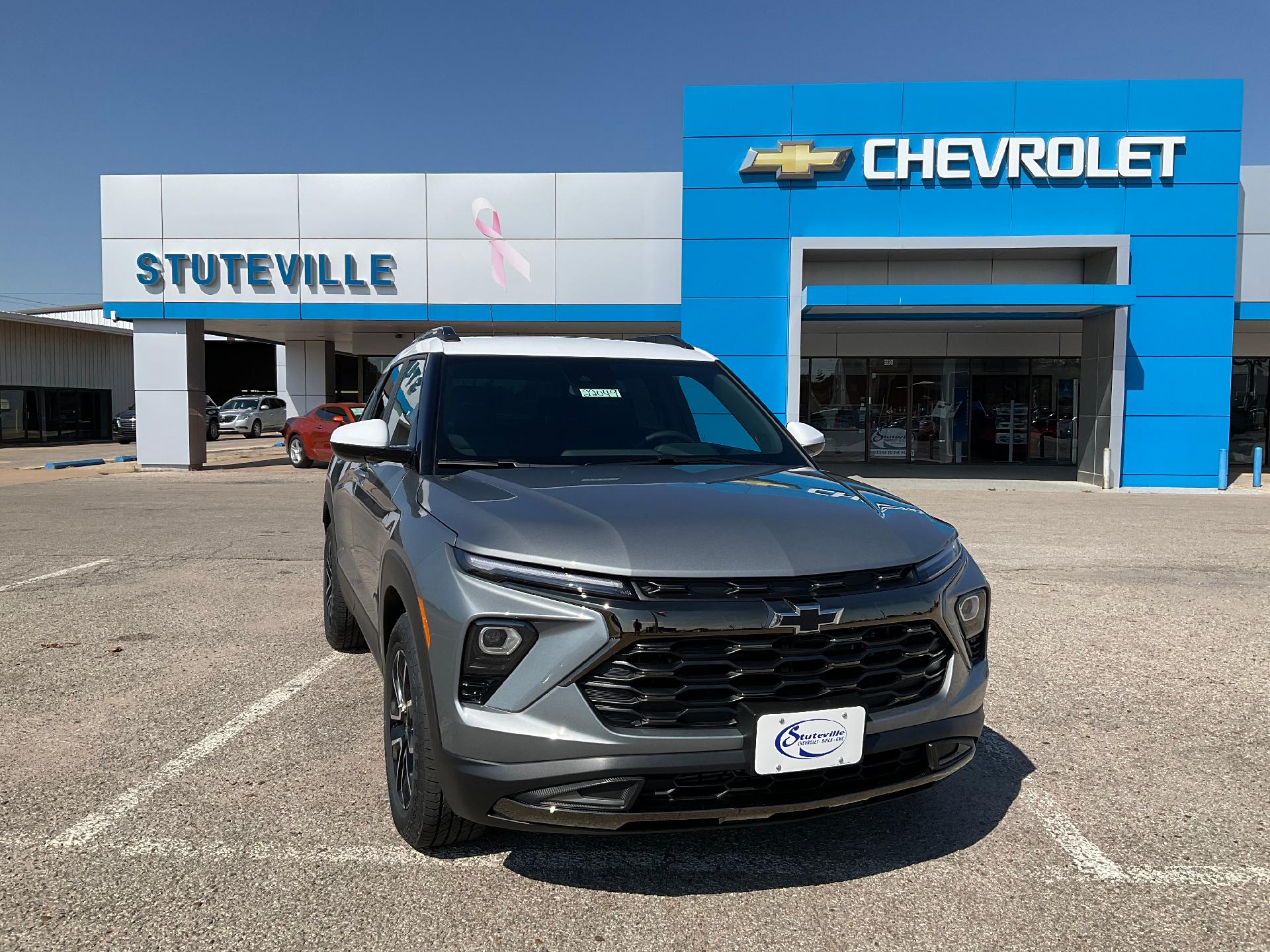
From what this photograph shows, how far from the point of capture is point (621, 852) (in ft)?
10.4

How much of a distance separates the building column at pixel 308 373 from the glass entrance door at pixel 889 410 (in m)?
15.5

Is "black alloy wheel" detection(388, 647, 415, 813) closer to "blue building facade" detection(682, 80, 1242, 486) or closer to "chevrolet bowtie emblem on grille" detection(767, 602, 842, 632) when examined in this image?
"chevrolet bowtie emblem on grille" detection(767, 602, 842, 632)

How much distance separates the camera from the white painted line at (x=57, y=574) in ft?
24.9

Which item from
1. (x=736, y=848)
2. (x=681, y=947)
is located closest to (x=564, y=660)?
(x=681, y=947)

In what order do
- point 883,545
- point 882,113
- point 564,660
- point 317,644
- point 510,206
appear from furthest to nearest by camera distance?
point 510,206, point 882,113, point 317,644, point 883,545, point 564,660

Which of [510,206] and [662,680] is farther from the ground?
[510,206]

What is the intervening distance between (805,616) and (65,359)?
39.1 meters

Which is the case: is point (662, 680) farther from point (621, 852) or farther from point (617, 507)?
point (621, 852)

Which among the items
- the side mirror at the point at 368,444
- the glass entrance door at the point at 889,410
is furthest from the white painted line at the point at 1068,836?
the glass entrance door at the point at 889,410

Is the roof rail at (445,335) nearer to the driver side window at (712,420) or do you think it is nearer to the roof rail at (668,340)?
the roof rail at (668,340)

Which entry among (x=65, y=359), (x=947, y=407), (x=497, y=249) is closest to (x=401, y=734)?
(x=497, y=249)

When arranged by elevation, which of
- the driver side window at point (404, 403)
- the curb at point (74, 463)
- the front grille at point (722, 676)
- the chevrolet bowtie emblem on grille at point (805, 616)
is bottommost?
the curb at point (74, 463)

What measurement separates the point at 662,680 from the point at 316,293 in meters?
18.7

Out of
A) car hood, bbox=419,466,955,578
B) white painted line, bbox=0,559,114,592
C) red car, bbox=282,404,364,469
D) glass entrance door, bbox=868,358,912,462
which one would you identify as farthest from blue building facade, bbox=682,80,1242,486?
car hood, bbox=419,466,955,578
